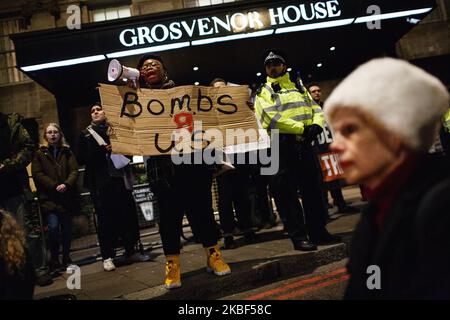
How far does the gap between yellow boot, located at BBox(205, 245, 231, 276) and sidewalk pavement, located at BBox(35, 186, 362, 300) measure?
0.05 m

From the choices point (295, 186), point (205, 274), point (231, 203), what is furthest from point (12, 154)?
point (295, 186)

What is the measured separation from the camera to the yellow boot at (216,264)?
3.27 metres

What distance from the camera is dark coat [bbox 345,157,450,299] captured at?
855 millimetres

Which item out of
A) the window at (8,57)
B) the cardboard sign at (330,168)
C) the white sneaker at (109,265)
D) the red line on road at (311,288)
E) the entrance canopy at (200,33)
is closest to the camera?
the red line on road at (311,288)

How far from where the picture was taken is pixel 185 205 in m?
3.33

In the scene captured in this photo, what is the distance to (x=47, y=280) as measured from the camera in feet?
13.9

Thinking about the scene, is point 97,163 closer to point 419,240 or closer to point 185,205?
point 185,205

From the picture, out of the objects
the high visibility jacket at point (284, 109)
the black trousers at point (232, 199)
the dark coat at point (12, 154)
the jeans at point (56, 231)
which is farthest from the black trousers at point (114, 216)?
the high visibility jacket at point (284, 109)

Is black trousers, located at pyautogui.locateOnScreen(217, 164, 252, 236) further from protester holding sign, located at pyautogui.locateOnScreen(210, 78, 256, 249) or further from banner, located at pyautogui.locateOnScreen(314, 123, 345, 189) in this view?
banner, located at pyautogui.locateOnScreen(314, 123, 345, 189)

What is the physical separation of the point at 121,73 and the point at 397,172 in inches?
106

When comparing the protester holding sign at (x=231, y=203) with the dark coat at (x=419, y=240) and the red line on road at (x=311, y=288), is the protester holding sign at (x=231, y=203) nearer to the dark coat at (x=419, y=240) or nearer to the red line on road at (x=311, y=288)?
the red line on road at (x=311, y=288)

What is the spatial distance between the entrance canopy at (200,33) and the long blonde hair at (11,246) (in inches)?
267
